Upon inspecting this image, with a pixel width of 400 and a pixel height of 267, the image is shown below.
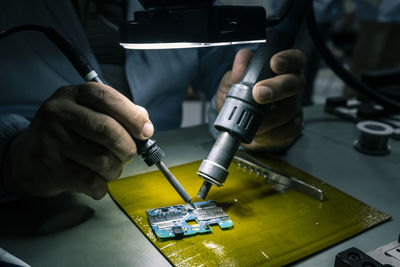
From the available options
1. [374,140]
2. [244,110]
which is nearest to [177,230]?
[244,110]

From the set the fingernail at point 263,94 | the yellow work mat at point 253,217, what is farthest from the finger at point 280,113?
the fingernail at point 263,94

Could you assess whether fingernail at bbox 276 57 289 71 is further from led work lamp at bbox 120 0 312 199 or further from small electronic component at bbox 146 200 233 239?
small electronic component at bbox 146 200 233 239

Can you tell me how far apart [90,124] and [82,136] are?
1.3 inches

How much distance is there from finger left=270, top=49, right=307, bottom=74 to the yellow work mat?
10.4 inches

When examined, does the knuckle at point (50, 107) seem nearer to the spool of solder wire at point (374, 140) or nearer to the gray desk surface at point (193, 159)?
the gray desk surface at point (193, 159)

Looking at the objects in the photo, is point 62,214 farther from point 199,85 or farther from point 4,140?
point 199,85

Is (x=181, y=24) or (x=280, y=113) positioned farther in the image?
(x=280, y=113)

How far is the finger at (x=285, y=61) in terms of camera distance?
671mm

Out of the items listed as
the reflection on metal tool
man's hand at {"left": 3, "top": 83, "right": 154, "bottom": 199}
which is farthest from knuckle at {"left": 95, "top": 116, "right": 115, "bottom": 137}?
the reflection on metal tool

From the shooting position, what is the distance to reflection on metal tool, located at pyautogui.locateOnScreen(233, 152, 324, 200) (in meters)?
0.74

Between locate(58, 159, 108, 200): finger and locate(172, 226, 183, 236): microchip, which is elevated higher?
locate(58, 159, 108, 200): finger

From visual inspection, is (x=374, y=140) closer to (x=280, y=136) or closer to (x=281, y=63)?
(x=280, y=136)

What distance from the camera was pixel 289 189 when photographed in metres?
0.77

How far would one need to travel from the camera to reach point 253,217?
667 millimetres
